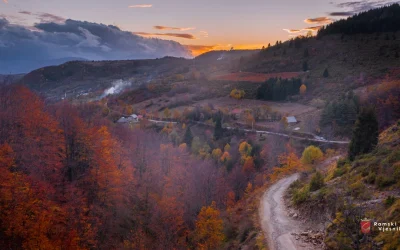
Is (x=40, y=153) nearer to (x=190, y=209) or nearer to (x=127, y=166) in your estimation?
(x=127, y=166)

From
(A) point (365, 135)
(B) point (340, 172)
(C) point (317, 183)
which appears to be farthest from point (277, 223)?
(A) point (365, 135)

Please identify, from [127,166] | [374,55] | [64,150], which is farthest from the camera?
[374,55]

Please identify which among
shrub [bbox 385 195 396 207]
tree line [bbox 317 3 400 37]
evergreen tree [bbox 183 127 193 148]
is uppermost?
tree line [bbox 317 3 400 37]

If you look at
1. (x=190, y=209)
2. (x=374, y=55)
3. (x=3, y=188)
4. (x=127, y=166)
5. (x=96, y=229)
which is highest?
(x=374, y=55)

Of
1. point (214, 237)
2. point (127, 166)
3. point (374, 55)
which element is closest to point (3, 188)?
point (214, 237)

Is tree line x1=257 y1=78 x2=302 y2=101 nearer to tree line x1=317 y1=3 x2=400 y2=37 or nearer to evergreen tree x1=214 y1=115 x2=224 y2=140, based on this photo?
evergreen tree x1=214 y1=115 x2=224 y2=140

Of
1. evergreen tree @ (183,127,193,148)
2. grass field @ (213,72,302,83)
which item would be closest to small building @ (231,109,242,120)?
evergreen tree @ (183,127,193,148)
